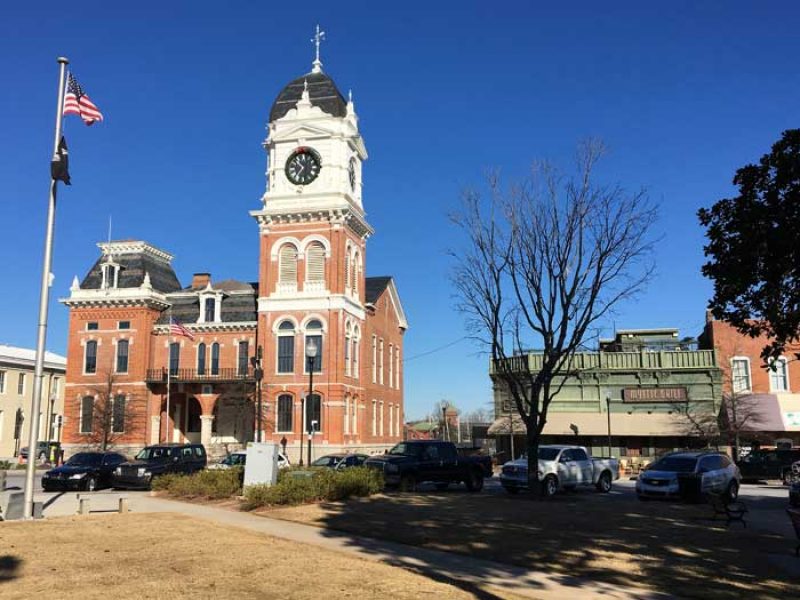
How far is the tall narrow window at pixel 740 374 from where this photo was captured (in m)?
43.6

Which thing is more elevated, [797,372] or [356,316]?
[356,316]

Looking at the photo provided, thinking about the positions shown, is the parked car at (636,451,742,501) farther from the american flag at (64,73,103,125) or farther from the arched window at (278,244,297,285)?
the arched window at (278,244,297,285)

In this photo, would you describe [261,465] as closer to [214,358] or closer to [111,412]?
[214,358]

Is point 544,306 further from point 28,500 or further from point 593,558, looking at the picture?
point 28,500

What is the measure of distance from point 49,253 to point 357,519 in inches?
382

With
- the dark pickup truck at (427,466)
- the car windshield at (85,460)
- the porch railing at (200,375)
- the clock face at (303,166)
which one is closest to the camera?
the dark pickup truck at (427,466)

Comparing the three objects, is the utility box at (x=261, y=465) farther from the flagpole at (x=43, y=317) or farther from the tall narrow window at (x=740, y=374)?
the tall narrow window at (x=740, y=374)

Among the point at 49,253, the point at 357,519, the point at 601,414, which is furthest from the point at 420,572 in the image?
the point at 601,414

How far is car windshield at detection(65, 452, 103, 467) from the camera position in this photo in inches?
1107

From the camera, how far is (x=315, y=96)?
5197 cm

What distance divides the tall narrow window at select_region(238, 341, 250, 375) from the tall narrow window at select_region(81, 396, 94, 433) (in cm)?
1109

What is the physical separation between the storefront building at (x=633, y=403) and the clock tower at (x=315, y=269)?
1048 cm

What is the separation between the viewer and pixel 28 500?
16047mm

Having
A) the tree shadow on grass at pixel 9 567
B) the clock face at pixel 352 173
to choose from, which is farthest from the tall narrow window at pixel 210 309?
the tree shadow on grass at pixel 9 567
